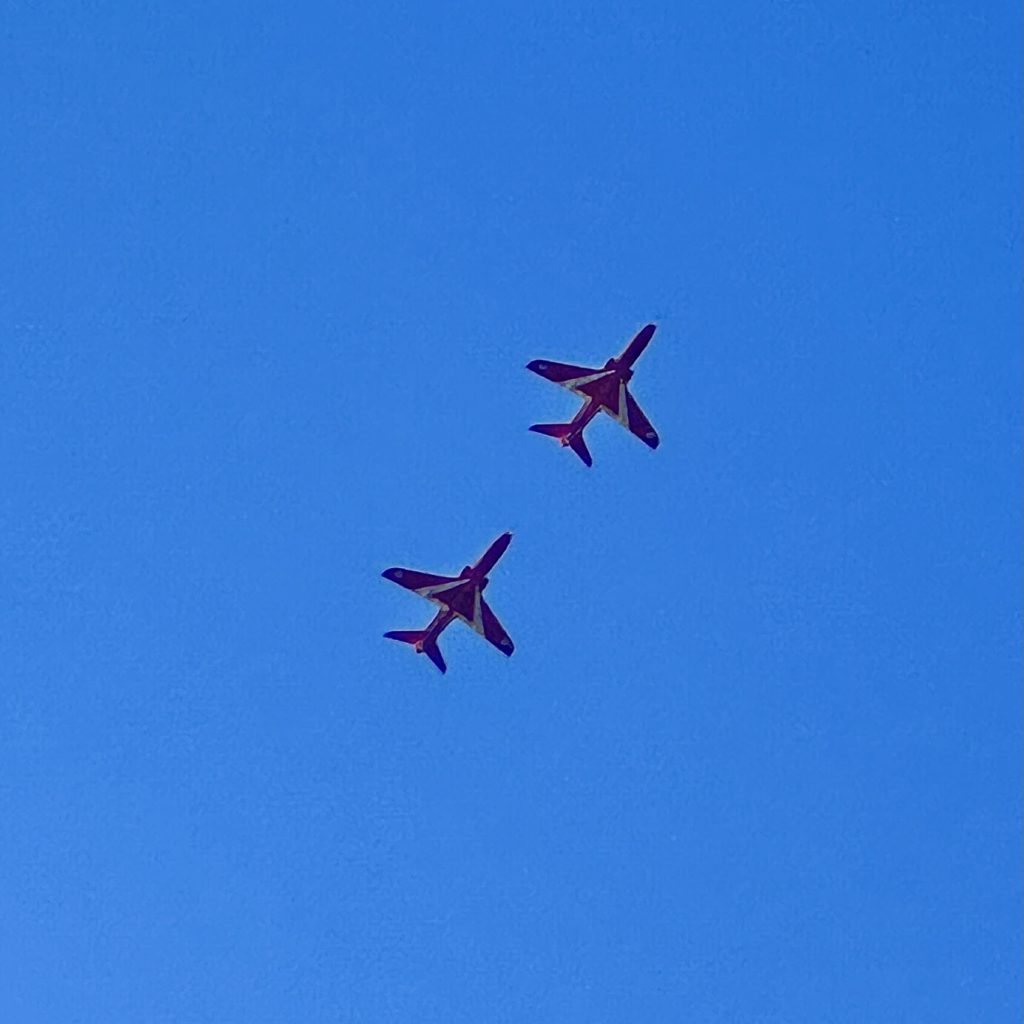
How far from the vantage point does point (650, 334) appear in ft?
278

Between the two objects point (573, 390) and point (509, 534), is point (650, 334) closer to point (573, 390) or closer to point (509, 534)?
point (573, 390)

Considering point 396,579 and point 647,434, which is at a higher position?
point 647,434

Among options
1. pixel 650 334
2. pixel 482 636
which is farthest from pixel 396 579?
pixel 650 334

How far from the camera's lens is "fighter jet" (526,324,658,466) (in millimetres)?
84125

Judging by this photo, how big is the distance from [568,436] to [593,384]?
14.5 feet

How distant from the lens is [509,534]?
82.1 metres

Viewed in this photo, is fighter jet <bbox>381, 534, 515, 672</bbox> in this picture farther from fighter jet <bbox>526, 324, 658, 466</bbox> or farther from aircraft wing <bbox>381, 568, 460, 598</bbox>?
fighter jet <bbox>526, 324, 658, 466</bbox>

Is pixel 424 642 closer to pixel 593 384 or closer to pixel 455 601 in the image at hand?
pixel 455 601

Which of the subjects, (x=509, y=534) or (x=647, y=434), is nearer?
(x=509, y=534)

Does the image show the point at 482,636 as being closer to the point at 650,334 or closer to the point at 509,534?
the point at 509,534

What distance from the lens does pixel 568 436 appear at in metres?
83.5

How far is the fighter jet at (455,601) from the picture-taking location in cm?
8231

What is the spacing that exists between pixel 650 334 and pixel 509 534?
16622 mm

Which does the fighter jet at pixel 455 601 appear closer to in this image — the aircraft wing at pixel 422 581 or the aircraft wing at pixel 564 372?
the aircraft wing at pixel 422 581
